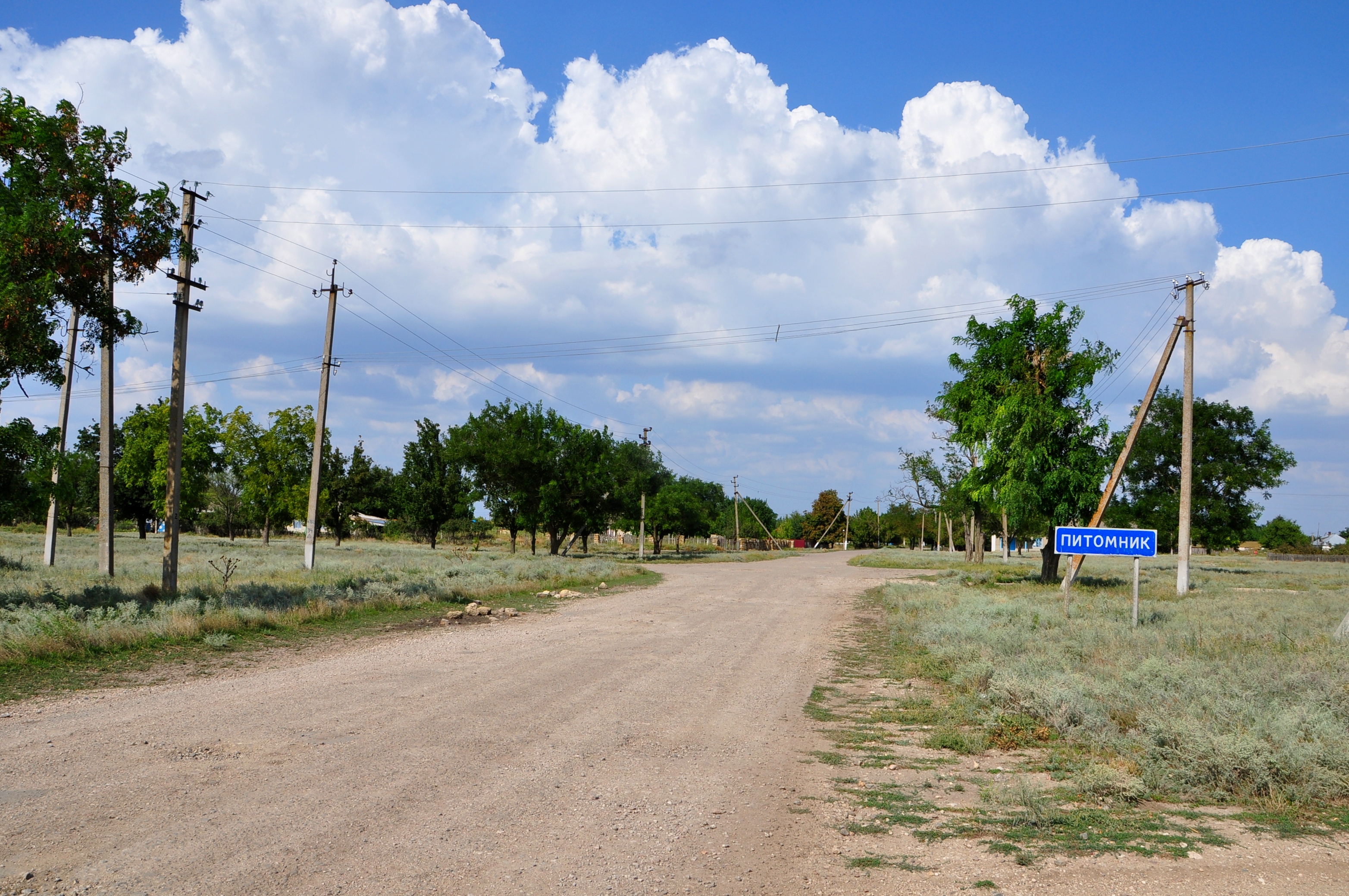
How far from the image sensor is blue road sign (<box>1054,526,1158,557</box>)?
14961 millimetres

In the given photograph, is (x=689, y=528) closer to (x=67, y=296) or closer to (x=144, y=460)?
(x=144, y=460)

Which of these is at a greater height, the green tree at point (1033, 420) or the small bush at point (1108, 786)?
the green tree at point (1033, 420)

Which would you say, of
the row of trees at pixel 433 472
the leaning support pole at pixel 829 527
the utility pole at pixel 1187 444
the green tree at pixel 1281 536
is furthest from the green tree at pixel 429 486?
the green tree at pixel 1281 536

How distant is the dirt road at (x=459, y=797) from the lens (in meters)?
4.43

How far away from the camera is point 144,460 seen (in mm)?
49312

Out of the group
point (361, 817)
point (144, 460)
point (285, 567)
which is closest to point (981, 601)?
point (361, 817)

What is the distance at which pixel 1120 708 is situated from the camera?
26.5ft

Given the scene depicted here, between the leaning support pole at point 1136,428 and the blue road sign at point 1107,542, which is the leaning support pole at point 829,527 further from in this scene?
the blue road sign at point 1107,542

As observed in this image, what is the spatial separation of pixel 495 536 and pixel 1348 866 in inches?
3994

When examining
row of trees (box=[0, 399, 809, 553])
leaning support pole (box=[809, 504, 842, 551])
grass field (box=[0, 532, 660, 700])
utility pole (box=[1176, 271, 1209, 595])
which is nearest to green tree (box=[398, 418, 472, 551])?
row of trees (box=[0, 399, 809, 553])

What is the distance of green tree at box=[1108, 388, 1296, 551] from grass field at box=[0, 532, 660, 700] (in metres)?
36.9

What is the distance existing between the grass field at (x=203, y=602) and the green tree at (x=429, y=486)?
85.5ft

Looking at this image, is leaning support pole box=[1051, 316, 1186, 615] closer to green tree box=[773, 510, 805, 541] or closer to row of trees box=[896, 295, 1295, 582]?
row of trees box=[896, 295, 1295, 582]

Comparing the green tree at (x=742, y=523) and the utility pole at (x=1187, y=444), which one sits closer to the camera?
the utility pole at (x=1187, y=444)
